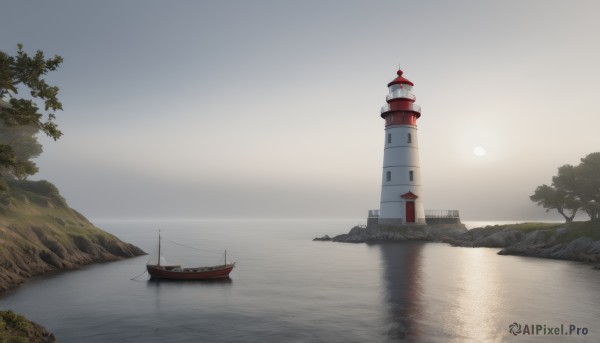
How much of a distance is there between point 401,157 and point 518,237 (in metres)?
23.0

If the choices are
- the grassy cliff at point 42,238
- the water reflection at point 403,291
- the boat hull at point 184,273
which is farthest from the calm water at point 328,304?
the grassy cliff at point 42,238

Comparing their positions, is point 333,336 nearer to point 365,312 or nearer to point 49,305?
point 365,312

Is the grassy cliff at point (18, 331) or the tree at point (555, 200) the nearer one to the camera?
the grassy cliff at point (18, 331)

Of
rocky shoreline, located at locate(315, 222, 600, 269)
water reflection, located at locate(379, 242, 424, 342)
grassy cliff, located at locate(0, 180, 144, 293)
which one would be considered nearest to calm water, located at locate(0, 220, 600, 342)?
water reflection, located at locate(379, 242, 424, 342)

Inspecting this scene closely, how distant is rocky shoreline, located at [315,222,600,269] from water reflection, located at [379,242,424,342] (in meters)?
12.9

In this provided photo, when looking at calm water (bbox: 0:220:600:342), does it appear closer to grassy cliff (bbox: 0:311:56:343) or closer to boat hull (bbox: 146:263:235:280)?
boat hull (bbox: 146:263:235:280)

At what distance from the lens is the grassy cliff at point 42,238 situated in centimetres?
3959

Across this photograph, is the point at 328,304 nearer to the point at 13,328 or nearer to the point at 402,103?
the point at 13,328

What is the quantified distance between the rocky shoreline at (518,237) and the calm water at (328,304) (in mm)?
5927

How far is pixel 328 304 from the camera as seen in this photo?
29250mm

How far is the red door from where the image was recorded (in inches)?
2905

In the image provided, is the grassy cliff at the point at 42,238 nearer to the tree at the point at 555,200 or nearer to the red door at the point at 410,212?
the red door at the point at 410,212

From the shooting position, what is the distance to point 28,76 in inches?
724

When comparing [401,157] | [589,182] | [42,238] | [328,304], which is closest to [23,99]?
[328,304]
